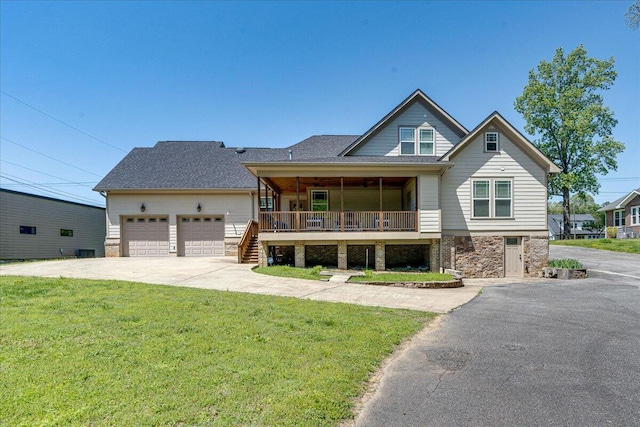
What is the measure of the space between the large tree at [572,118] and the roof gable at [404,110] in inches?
820

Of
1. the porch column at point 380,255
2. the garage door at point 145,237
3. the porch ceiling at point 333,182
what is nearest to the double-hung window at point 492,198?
the porch ceiling at point 333,182

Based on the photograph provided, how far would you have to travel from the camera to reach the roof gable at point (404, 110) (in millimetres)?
17219

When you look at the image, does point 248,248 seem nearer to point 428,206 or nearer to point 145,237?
point 145,237

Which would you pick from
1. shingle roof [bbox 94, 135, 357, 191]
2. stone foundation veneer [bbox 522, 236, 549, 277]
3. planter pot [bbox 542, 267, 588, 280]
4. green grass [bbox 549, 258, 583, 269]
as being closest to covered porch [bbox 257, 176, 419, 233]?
shingle roof [bbox 94, 135, 357, 191]

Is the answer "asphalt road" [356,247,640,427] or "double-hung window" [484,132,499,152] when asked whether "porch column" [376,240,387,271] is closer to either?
"double-hung window" [484,132,499,152]

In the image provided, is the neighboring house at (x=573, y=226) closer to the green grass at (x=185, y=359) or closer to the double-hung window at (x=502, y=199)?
the double-hung window at (x=502, y=199)

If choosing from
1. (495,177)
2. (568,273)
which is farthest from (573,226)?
(495,177)

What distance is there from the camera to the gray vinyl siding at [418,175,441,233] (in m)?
15.3

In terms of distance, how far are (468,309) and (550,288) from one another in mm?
5462

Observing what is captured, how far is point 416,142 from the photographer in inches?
693

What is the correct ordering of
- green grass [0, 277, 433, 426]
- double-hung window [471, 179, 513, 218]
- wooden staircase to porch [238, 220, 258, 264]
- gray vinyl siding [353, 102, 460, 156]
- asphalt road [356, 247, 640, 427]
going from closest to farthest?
green grass [0, 277, 433, 426]
asphalt road [356, 247, 640, 427]
double-hung window [471, 179, 513, 218]
wooden staircase to porch [238, 220, 258, 264]
gray vinyl siding [353, 102, 460, 156]

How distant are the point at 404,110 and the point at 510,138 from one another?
502 centimetres

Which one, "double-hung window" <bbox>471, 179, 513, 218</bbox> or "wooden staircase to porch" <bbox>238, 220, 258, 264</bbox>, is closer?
"double-hung window" <bbox>471, 179, 513, 218</bbox>

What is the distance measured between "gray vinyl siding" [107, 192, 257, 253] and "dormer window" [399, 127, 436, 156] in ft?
30.2
